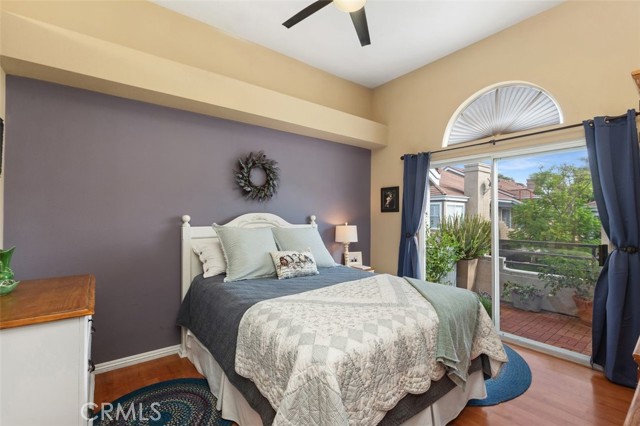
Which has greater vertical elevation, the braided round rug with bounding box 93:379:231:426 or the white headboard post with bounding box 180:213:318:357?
the white headboard post with bounding box 180:213:318:357

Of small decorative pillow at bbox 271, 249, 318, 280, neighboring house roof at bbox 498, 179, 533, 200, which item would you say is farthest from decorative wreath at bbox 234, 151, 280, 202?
neighboring house roof at bbox 498, 179, 533, 200

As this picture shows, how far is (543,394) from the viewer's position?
2.16 m

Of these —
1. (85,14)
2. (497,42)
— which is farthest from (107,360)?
(497,42)

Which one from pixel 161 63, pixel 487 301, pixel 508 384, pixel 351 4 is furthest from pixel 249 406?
pixel 487 301

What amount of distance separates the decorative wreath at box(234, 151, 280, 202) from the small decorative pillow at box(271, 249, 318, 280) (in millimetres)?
837

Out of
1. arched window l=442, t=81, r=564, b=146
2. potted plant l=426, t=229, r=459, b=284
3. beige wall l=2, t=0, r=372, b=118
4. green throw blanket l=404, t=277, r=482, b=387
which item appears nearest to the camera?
green throw blanket l=404, t=277, r=482, b=387

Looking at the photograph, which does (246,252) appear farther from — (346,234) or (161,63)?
(161,63)

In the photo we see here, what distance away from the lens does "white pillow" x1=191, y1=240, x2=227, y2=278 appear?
2641 millimetres

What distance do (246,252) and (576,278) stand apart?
3092 millimetres

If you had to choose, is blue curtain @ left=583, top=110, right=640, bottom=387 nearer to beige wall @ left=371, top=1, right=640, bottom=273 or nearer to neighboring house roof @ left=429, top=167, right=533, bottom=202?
beige wall @ left=371, top=1, right=640, bottom=273

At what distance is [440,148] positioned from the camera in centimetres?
360

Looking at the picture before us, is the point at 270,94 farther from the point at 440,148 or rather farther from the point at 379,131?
the point at 440,148

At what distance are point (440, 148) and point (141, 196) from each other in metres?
3.27

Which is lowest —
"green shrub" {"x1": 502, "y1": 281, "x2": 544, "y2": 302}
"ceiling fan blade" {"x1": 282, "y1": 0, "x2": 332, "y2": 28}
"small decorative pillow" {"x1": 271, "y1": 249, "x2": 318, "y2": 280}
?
"green shrub" {"x1": 502, "y1": 281, "x2": 544, "y2": 302}
